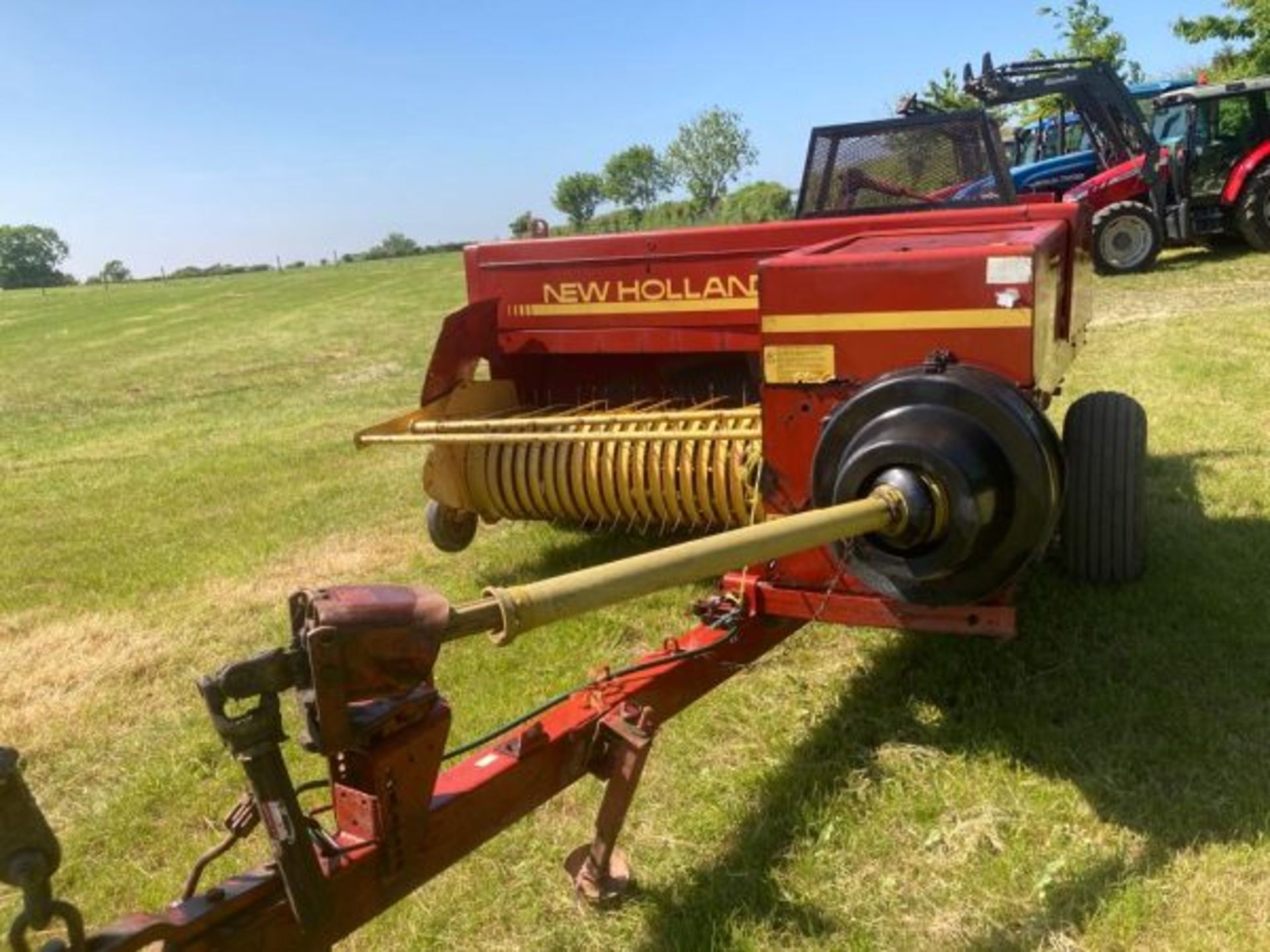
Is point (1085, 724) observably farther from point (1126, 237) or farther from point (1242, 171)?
point (1242, 171)

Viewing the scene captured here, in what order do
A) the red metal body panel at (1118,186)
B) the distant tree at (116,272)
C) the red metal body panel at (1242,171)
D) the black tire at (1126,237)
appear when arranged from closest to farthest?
the red metal body panel at (1242,171) < the red metal body panel at (1118,186) < the black tire at (1126,237) < the distant tree at (116,272)

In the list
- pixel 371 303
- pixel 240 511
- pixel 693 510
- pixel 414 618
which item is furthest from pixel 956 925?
pixel 371 303

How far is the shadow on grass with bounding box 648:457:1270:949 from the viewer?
253cm

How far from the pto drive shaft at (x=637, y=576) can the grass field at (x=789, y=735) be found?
923 millimetres

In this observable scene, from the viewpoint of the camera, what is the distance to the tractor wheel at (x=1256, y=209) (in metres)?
13.4

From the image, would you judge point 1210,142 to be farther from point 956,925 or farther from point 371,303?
point 371,303

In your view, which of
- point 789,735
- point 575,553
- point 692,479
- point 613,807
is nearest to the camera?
point 613,807

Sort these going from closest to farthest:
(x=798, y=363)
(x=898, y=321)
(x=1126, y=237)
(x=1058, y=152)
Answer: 1. (x=898, y=321)
2. (x=798, y=363)
3. (x=1126, y=237)
4. (x=1058, y=152)

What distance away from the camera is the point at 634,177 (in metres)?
90.8

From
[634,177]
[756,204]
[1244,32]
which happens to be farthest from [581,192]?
[1244,32]

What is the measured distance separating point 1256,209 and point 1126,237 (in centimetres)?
149

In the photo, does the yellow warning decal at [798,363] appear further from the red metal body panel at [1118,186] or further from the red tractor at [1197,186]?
the red metal body panel at [1118,186]

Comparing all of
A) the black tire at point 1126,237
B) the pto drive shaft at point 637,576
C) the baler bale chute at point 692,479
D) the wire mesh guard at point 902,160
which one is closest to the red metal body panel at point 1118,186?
the black tire at point 1126,237

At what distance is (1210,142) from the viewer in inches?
537
